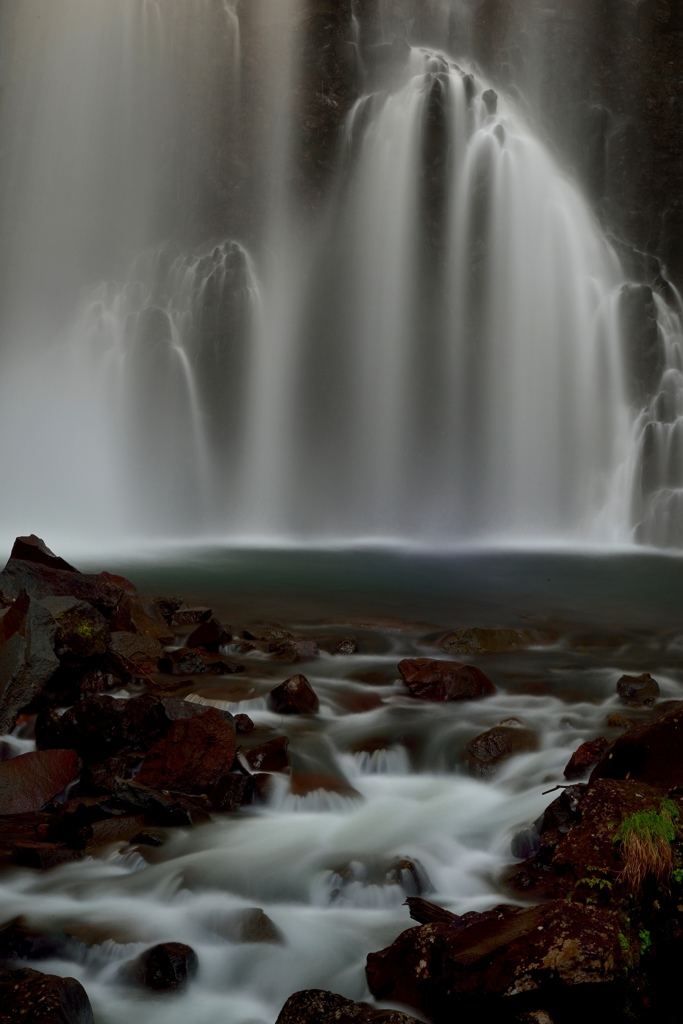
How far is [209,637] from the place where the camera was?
8.76 metres

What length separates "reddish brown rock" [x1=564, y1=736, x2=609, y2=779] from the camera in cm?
571

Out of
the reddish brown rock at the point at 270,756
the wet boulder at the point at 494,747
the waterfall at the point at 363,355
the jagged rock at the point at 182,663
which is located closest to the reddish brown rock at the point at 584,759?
the wet boulder at the point at 494,747

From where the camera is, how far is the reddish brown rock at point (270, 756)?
5.98 meters

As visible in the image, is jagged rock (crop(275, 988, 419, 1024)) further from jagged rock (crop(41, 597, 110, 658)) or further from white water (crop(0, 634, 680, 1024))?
jagged rock (crop(41, 597, 110, 658))

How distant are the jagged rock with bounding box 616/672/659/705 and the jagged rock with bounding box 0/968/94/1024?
17.0 feet

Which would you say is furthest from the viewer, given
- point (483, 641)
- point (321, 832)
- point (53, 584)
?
point (483, 641)

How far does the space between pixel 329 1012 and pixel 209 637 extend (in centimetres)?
565

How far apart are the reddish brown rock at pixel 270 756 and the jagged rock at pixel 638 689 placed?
2997mm

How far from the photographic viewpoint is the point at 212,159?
26.0 metres

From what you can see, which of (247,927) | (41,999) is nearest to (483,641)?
(247,927)

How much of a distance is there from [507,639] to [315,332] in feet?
48.1

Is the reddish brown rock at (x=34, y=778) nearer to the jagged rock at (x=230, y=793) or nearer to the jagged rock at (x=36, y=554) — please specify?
the jagged rock at (x=230, y=793)

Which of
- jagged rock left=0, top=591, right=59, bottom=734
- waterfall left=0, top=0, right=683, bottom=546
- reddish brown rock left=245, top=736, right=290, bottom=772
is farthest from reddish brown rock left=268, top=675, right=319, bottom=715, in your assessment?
waterfall left=0, top=0, right=683, bottom=546

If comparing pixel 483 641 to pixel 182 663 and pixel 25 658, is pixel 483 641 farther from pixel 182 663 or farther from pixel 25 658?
pixel 25 658
